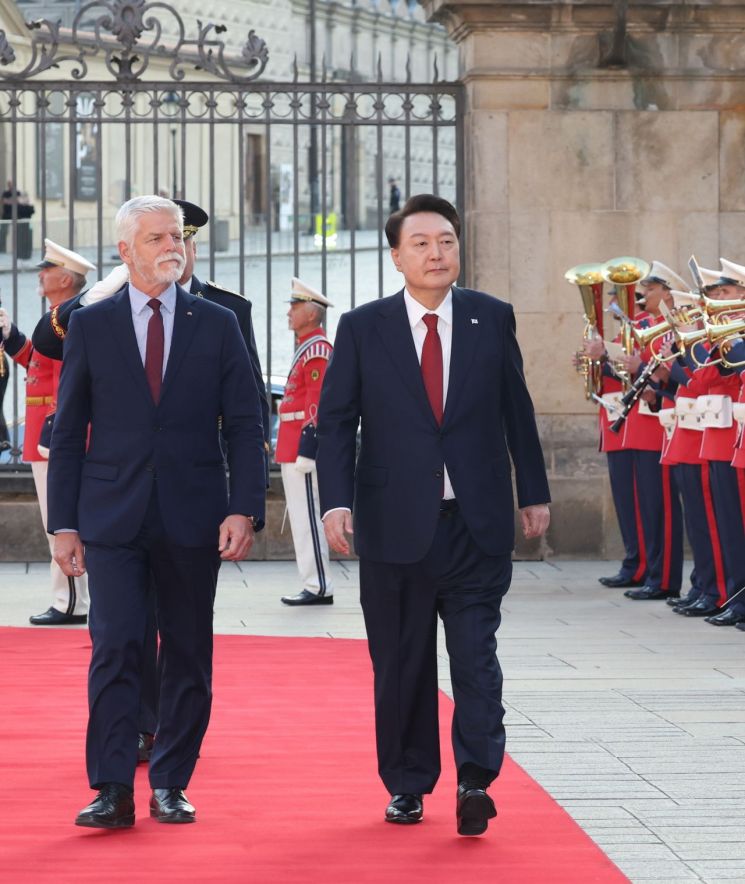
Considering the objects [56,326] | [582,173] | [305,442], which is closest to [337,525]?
[56,326]

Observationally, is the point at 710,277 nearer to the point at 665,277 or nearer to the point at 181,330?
the point at 665,277

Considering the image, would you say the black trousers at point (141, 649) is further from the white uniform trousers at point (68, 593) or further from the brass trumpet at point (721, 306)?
the brass trumpet at point (721, 306)

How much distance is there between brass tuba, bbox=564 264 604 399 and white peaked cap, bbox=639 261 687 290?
A: 281 mm

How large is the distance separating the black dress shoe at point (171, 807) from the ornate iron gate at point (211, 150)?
387cm

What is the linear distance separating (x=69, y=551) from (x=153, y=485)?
0.30m

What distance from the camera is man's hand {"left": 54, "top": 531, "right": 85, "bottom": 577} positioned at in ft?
17.6

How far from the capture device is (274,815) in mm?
5410

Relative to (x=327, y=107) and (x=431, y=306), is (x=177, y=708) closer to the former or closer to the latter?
(x=431, y=306)

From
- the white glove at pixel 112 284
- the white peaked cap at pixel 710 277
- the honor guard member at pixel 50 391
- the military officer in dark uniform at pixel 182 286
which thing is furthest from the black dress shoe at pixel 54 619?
the white peaked cap at pixel 710 277

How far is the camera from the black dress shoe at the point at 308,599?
34.3 ft

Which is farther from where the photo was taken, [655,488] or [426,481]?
[655,488]

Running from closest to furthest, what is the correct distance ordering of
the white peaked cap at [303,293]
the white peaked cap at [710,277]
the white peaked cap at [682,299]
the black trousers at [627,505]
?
the white peaked cap at [710,277] → the white peaked cap at [682,299] → the white peaked cap at [303,293] → the black trousers at [627,505]

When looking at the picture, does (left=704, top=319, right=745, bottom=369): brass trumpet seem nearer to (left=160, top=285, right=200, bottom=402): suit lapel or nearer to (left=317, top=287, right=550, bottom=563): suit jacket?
(left=317, top=287, right=550, bottom=563): suit jacket

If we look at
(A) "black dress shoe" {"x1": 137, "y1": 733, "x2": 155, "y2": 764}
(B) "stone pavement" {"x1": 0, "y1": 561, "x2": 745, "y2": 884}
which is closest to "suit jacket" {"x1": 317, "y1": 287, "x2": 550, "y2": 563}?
(B) "stone pavement" {"x1": 0, "y1": 561, "x2": 745, "y2": 884}
